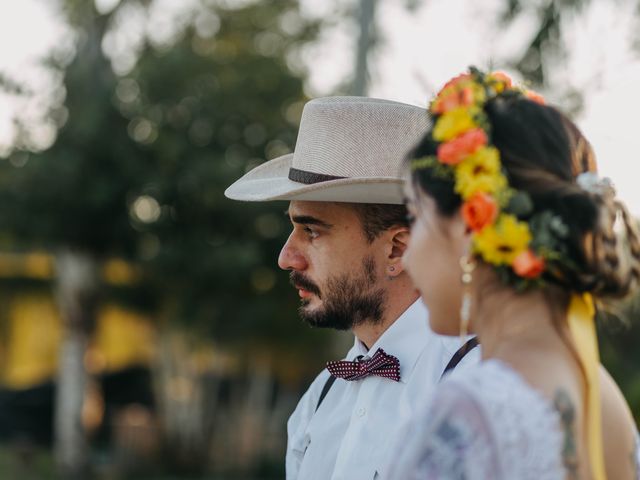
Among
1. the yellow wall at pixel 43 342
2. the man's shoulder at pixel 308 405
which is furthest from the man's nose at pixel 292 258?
the yellow wall at pixel 43 342

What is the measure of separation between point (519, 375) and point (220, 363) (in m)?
12.7

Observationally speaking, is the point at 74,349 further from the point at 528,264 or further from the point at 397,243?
the point at 528,264

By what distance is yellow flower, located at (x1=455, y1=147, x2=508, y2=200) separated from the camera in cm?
175

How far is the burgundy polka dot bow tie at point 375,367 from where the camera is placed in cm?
289

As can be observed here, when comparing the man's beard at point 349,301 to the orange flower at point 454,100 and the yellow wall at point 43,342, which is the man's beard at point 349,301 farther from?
the yellow wall at point 43,342

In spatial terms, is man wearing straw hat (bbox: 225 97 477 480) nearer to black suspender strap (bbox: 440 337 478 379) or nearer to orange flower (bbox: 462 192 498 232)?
black suspender strap (bbox: 440 337 478 379)

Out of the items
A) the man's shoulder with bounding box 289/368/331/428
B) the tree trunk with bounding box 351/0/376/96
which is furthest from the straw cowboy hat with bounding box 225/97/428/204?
the tree trunk with bounding box 351/0/376/96

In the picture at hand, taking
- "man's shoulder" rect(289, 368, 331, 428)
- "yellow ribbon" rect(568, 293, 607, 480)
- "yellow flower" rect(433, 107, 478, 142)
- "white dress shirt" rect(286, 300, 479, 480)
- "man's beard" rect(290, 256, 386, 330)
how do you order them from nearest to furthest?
"yellow ribbon" rect(568, 293, 607, 480) < "yellow flower" rect(433, 107, 478, 142) < "white dress shirt" rect(286, 300, 479, 480) < "man's beard" rect(290, 256, 386, 330) < "man's shoulder" rect(289, 368, 331, 428)

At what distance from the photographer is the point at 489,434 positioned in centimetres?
161

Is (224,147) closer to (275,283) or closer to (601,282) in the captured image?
(275,283)

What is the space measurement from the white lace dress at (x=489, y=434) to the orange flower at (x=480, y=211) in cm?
25

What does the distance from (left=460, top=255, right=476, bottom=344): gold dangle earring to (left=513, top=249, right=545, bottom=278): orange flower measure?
0.08 meters

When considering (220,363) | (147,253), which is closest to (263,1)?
(147,253)

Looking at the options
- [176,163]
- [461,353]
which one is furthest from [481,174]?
[176,163]
